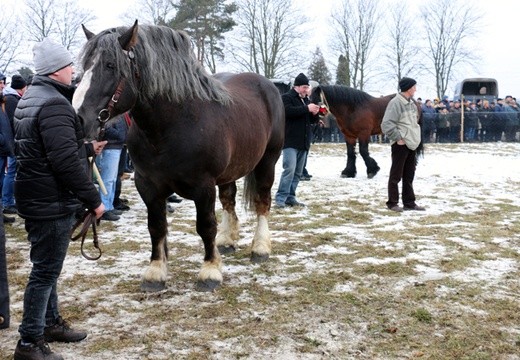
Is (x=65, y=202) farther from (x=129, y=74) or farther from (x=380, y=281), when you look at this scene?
(x=380, y=281)

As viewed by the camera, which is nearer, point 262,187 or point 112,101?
point 112,101

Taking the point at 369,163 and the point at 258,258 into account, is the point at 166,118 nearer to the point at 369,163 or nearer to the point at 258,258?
the point at 258,258

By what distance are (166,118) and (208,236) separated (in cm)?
103

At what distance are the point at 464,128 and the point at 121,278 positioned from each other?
2035cm

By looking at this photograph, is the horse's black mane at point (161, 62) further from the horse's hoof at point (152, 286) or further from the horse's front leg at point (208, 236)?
the horse's hoof at point (152, 286)

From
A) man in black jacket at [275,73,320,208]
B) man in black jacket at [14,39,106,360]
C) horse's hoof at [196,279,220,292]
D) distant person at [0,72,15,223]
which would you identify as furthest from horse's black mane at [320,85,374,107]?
→ man in black jacket at [14,39,106,360]

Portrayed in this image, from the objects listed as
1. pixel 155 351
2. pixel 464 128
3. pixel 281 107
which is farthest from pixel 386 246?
pixel 464 128

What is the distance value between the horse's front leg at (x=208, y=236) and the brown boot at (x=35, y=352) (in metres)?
1.35

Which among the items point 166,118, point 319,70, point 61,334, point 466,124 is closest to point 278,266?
point 166,118

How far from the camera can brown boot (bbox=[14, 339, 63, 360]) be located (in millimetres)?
2576

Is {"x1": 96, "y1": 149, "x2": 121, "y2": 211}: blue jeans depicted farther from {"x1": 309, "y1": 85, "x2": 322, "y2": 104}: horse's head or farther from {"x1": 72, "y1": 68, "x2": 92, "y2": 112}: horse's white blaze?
{"x1": 309, "y1": 85, "x2": 322, "y2": 104}: horse's head

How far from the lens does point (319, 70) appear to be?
42.1 metres

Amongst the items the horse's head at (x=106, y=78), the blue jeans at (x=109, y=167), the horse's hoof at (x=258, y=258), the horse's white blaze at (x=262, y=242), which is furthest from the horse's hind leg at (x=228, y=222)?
the horse's head at (x=106, y=78)

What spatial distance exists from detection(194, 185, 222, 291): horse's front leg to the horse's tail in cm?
137
